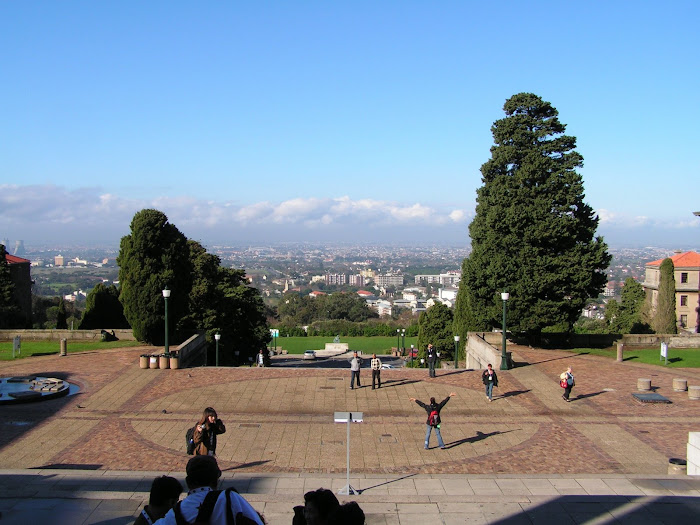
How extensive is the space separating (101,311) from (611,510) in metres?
35.5

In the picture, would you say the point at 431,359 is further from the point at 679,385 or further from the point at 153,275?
the point at 153,275

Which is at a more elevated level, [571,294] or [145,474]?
[571,294]

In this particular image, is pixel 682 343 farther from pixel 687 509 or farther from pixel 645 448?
pixel 687 509

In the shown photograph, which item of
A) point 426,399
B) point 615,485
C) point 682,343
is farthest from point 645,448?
point 682,343

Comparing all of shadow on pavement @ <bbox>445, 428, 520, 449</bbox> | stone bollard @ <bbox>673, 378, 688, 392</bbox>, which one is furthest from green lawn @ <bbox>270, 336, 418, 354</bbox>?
shadow on pavement @ <bbox>445, 428, 520, 449</bbox>

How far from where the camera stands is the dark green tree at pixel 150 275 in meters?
28.9

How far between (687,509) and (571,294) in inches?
788

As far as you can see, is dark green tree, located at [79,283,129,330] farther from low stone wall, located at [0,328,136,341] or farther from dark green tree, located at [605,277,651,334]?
dark green tree, located at [605,277,651,334]

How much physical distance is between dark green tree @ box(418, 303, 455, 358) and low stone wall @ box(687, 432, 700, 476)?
36.9m

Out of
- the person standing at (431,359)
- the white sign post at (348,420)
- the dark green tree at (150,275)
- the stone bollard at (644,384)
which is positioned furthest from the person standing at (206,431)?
the dark green tree at (150,275)

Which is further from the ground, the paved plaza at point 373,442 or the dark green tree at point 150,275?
the dark green tree at point 150,275

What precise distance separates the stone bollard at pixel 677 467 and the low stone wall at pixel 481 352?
11268 mm

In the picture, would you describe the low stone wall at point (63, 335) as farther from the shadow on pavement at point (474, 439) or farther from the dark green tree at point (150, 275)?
the shadow on pavement at point (474, 439)

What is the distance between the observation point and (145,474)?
Result: 12.1m
